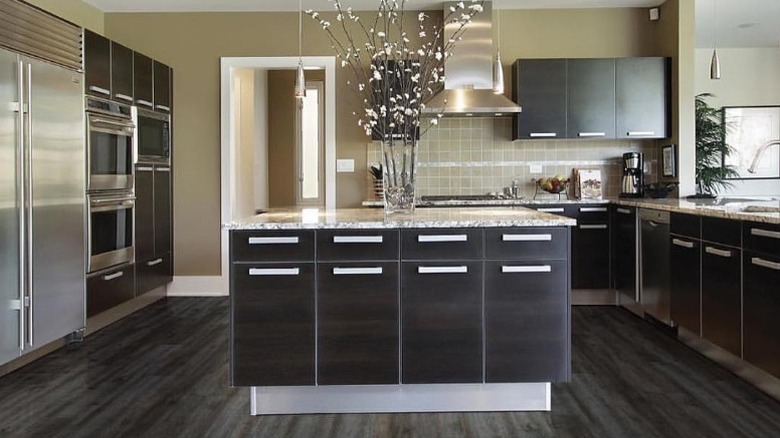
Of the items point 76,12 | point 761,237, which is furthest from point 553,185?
point 76,12

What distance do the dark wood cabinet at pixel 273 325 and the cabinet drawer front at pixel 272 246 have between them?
0.03 metres

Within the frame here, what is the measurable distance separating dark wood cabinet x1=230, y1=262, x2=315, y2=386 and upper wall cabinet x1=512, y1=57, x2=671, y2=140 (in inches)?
124

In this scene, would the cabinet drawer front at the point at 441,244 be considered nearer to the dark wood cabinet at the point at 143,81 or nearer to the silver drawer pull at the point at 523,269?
the silver drawer pull at the point at 523,269

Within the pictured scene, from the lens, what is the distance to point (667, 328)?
4098mm

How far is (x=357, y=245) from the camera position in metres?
2.61

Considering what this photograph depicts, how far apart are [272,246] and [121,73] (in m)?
2.63

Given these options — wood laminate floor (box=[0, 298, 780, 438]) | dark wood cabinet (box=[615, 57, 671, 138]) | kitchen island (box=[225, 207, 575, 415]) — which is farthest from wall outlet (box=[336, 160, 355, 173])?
kitchen island (box=[225, 207, 575, 415])

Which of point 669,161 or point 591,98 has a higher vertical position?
point 591,98

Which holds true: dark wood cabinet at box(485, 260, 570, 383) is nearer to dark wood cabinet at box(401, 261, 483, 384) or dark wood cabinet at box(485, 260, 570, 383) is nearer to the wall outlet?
dark wood cabinet at box(401, 261, 483, 384)

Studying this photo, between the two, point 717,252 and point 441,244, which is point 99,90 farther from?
point 717,252

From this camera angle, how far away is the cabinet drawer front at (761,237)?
263 centimetres

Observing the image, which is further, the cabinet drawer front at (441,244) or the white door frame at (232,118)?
the white door frame at (232,118)

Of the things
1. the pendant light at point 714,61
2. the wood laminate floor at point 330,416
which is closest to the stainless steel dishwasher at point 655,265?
the wood laminate floor at point 330,416

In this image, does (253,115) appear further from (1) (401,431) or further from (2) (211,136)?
(1) (401,431)
